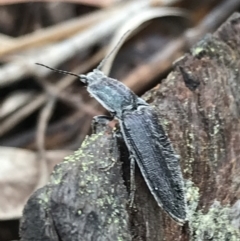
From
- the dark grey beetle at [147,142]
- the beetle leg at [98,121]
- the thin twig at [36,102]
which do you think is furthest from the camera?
the thin twig at [36,102]

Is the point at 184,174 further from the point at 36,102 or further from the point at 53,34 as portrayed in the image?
the point at 53,34

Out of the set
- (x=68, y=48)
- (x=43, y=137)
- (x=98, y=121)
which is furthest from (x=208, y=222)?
(x=68, y=48)

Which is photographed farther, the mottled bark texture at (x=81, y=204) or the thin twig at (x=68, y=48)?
the thin twig at (x=68, y=48)

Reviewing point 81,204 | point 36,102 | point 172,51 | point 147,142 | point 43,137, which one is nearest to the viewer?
point 81,204

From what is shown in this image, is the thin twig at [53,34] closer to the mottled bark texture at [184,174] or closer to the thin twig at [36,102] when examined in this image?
the thin twig at [36,102]

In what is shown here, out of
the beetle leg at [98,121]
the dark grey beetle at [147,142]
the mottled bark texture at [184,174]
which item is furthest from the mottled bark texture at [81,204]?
the beetle leg at [98,121]

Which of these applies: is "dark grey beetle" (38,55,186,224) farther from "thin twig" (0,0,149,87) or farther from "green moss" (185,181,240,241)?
"thin twig" (0,0,149,87)
